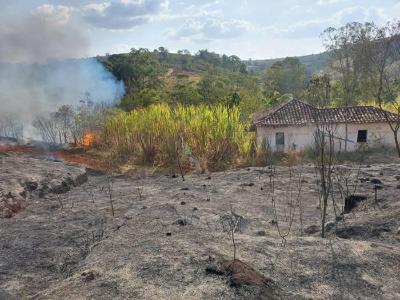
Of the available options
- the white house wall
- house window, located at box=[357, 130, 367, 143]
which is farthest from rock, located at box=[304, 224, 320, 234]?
house window, located at box=[357, 130, 367, 143]

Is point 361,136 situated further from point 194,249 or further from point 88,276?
point 88,276

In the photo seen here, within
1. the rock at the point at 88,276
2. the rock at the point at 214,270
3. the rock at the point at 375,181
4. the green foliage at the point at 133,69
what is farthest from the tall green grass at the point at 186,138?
the green foliage at the point at 133,69

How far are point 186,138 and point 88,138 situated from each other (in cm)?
689

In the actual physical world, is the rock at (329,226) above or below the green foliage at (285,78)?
below

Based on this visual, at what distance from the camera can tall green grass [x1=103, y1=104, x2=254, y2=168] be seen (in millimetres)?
14625

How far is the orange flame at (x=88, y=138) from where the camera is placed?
62.7ft

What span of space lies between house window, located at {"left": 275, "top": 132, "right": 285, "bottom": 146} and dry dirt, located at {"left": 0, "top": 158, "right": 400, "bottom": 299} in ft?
34.4

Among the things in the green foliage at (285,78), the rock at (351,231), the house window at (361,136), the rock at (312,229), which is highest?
the green foliage at (285,78)

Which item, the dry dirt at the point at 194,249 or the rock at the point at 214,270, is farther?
the rock at the point at 214,270

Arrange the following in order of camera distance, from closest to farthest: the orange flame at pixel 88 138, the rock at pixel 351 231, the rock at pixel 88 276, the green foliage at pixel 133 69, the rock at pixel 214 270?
the rock at pixel 214 270
the rock at pixel 88 276
the rock at pixel 351 231
the orange flame at pixel 88 138
the green foliage at pixel 133 69

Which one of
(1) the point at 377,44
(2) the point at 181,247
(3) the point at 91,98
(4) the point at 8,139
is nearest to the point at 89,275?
(2) the point at 181,247

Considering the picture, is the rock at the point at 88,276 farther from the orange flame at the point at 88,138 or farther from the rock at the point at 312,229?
the orange flame at the point at 88,138

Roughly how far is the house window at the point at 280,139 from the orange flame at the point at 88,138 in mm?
8267

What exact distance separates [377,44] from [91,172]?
1561 cm
